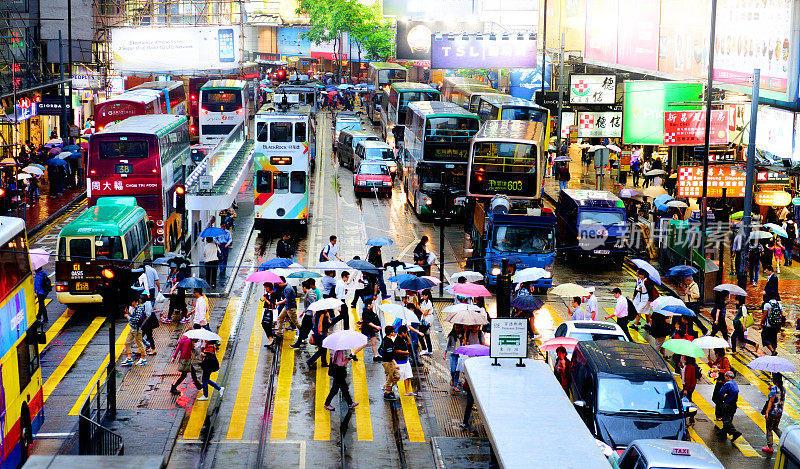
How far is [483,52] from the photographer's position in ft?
161

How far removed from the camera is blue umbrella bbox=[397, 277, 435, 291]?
22123 millimetres

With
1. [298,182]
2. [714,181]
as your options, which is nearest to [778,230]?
[714,181]

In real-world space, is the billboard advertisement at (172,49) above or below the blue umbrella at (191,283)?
above

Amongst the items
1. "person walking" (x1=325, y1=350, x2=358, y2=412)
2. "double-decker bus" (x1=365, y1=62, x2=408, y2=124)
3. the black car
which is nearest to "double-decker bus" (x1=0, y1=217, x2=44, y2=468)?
"person walking" (x1=325, y1=350, x2=358, y2=412)

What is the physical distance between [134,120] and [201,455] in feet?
62.0

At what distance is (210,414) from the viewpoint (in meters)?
18.3

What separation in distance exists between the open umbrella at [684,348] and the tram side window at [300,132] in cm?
1799

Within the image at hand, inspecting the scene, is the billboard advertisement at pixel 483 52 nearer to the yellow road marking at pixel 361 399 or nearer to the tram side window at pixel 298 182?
the tram side window at pixel 298 182

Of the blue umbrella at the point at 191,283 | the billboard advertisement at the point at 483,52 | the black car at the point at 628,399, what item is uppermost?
the billboard advertisement at the point at 483,52

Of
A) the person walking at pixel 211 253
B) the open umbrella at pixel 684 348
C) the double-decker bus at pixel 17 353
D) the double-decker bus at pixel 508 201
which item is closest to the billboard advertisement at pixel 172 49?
the double-decker bus at pixel 508 201

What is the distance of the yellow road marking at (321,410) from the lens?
17388 mm

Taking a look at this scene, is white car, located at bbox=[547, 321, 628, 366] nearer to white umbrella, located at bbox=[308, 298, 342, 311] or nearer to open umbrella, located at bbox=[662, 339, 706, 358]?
open umbrella, located at bbox=[662, 339, 706, 358]

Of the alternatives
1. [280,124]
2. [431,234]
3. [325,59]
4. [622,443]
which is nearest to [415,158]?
[431,234]

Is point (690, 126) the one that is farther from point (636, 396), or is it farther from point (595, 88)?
point (636, 396)
